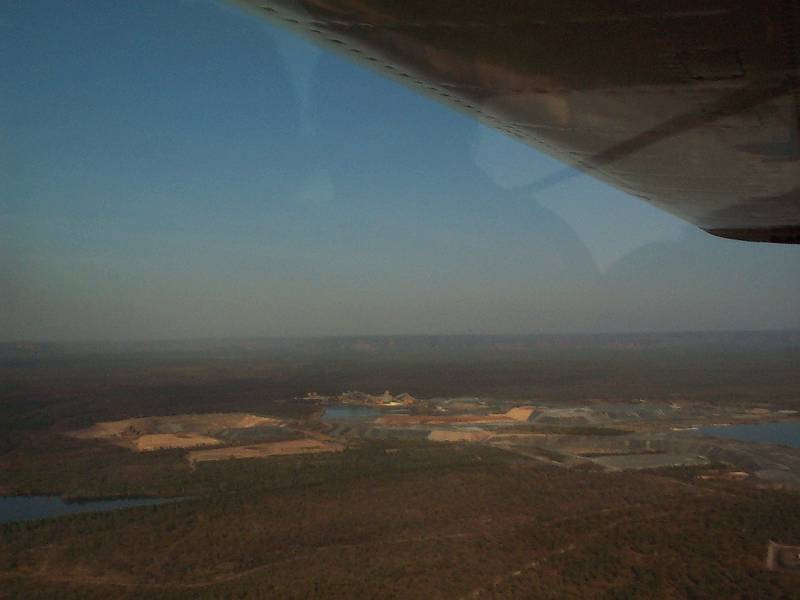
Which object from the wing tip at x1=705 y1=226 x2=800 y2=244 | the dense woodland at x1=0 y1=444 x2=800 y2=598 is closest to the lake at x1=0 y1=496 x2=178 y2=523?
the dense woodland at x1=0 y1=444 x2=800 y2=598

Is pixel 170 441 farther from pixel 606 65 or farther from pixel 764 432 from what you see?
pixel 606 65

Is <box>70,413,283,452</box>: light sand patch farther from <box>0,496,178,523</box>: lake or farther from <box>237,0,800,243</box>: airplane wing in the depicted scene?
<box>237,0,800,243</box>: airplane wing

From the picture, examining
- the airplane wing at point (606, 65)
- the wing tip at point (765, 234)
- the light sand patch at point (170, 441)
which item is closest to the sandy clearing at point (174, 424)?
the light sand patch at point (170, 441)

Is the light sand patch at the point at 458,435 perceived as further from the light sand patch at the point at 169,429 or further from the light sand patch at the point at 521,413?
the light sand patch at the point at 169,429

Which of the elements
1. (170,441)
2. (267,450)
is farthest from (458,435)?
(170,441)

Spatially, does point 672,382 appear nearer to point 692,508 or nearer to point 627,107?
point 692,508

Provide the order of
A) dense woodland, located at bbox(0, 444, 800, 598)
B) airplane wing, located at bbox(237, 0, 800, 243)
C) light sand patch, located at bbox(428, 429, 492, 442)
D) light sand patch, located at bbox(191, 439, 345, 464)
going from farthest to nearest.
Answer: light sand patch, located at bbox(428, 429, 492, 442) → light sand patch, located at bbox(191, 439, 345, 464) → dense woodland, located at bbox(0, 444, 800, 598) → airplane wing, located at bbox(237, 0, 800, 243)
